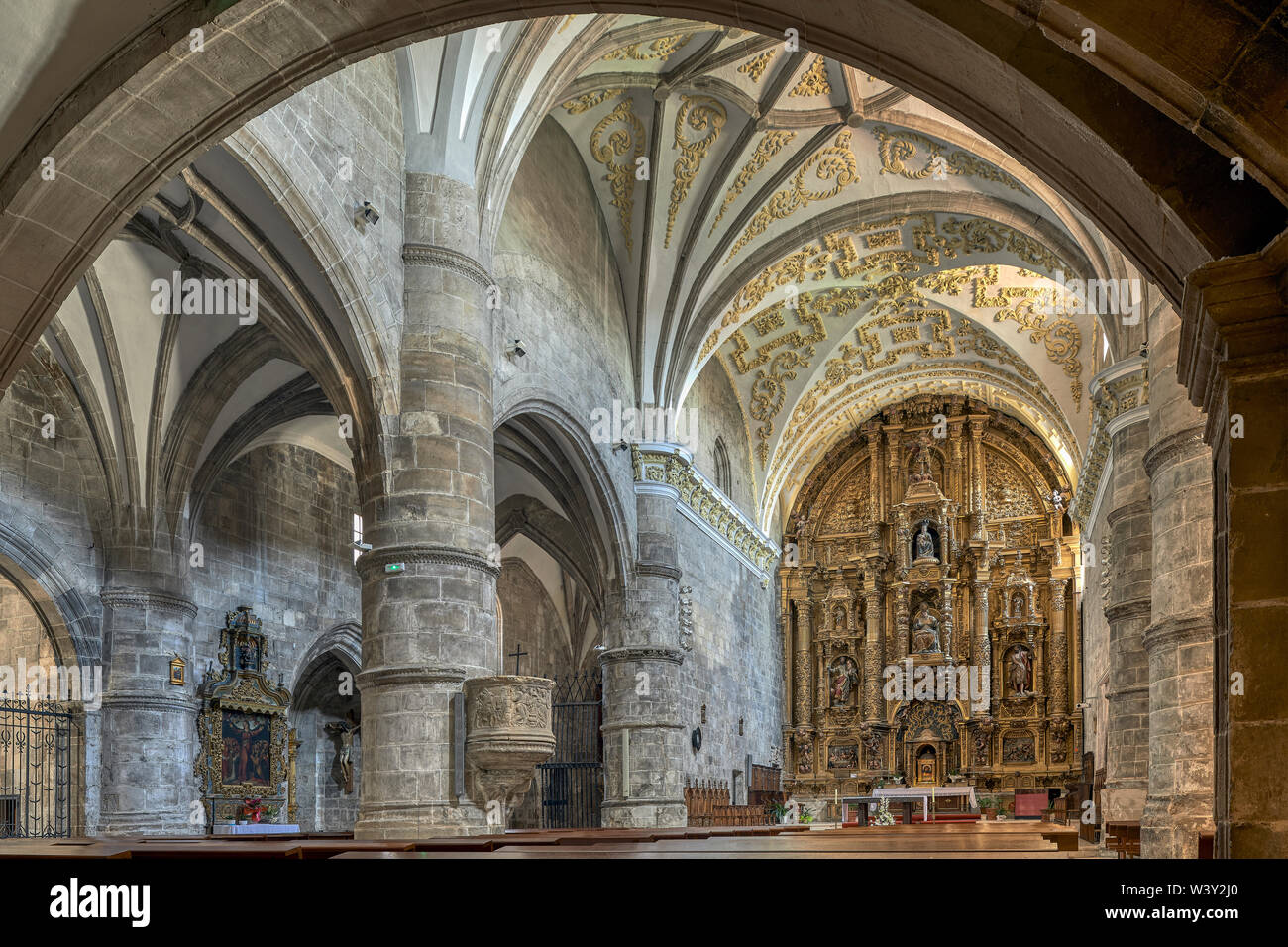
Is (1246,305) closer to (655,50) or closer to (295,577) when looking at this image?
(655,50)

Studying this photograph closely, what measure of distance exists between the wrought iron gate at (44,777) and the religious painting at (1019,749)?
61.1 feet

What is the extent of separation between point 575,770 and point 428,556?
42.4ft

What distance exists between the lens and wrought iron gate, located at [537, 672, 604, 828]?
21.5m

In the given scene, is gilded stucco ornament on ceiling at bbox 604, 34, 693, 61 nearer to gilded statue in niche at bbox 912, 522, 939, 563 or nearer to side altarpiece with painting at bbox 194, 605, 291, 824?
side altarpiece with painting at bbox 194, 605, 291, 824

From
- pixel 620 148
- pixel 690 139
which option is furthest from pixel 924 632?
pixel 620 148

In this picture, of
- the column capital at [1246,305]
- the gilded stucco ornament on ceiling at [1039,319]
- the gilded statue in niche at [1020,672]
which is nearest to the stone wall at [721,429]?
the gilded stucco ornament on ceiling at [1039,319]

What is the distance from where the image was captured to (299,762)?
19.0 metres

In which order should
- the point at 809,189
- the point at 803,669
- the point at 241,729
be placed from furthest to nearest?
the point at 803,669, the point at 809,189, the point at 241,729

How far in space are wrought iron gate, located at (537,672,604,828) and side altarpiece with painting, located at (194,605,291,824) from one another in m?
4.96

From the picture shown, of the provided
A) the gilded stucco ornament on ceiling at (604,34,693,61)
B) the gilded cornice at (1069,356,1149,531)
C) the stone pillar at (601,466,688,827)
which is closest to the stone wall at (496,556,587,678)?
the stone pillar at (601,466,688,827)

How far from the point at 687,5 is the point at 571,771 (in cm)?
1836

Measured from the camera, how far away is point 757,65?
16.4 meters

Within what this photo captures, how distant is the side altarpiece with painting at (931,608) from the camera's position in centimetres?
2631
